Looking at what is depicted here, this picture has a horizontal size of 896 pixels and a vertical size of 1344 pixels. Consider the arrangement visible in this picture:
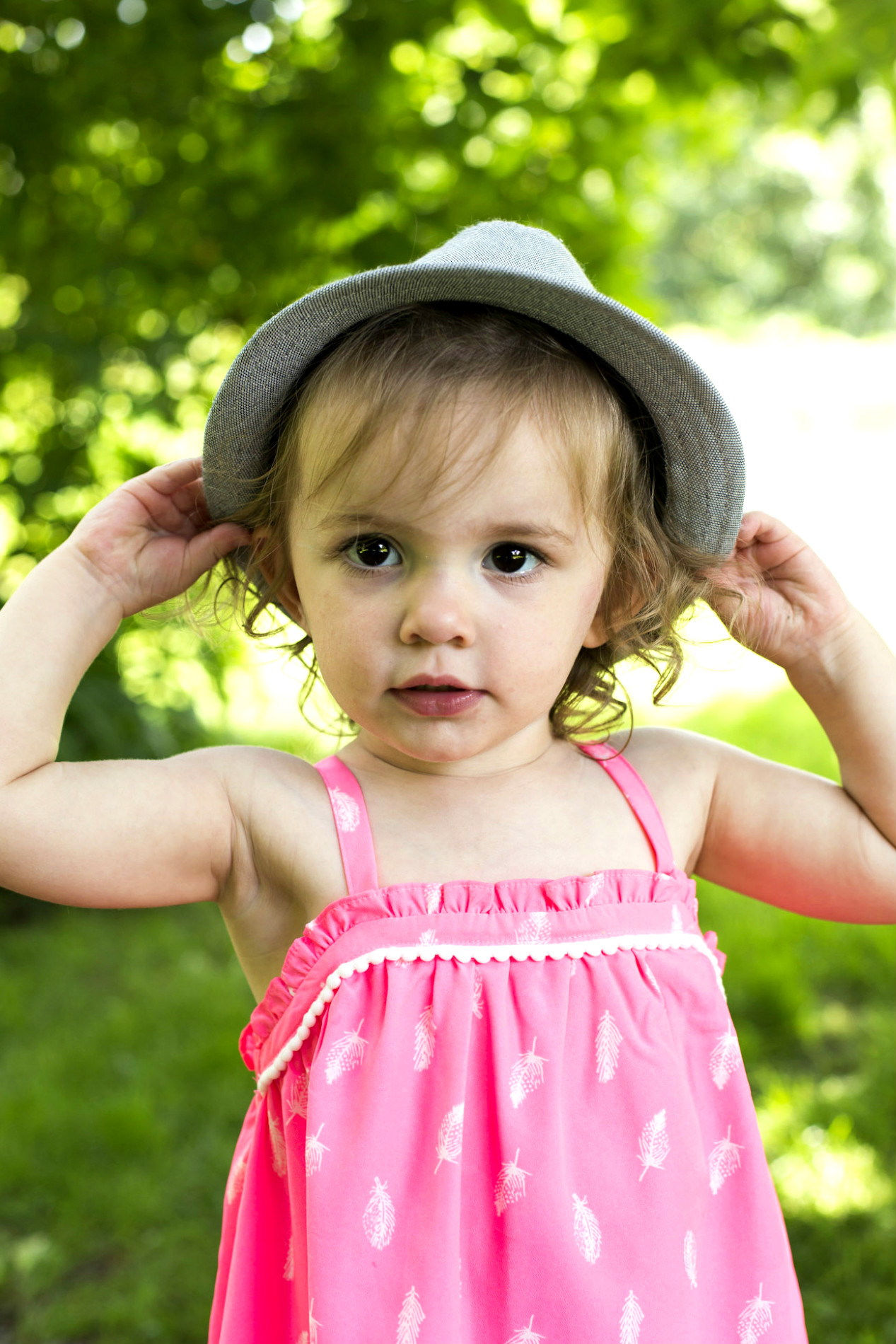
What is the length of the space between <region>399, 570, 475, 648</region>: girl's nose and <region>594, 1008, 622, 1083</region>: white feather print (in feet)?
1.51

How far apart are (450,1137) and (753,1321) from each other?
0.45 meters

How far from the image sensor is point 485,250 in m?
1.39

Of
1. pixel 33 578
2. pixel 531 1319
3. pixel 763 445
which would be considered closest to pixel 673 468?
pixel 33 578

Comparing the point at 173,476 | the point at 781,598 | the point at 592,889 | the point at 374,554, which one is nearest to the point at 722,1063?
the point at 592,889

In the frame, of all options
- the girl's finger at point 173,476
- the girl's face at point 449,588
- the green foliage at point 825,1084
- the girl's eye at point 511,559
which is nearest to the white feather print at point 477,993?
the girl's face at point 449,588

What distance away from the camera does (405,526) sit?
4.35ft

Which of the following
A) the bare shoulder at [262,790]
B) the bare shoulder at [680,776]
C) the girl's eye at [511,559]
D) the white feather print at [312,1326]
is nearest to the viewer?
the white feather print at [312,1326]

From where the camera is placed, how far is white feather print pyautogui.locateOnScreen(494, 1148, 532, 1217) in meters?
1.29

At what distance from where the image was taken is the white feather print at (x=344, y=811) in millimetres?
1447

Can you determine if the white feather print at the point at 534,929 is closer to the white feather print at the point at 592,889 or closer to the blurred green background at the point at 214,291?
the white feather print at the point at 592,889

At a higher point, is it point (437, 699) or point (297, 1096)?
point (437, 699)

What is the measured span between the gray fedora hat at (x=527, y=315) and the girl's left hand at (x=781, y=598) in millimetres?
96

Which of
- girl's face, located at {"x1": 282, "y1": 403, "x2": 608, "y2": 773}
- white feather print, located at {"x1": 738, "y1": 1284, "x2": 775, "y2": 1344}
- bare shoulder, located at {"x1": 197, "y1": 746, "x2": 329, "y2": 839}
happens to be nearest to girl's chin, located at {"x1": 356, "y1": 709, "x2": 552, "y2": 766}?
girl's face, located at {"x1": 282, "y1": 403, "x2": 608, "y2": 773}

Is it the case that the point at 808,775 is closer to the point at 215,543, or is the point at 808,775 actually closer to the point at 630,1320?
the point at 630,1320
